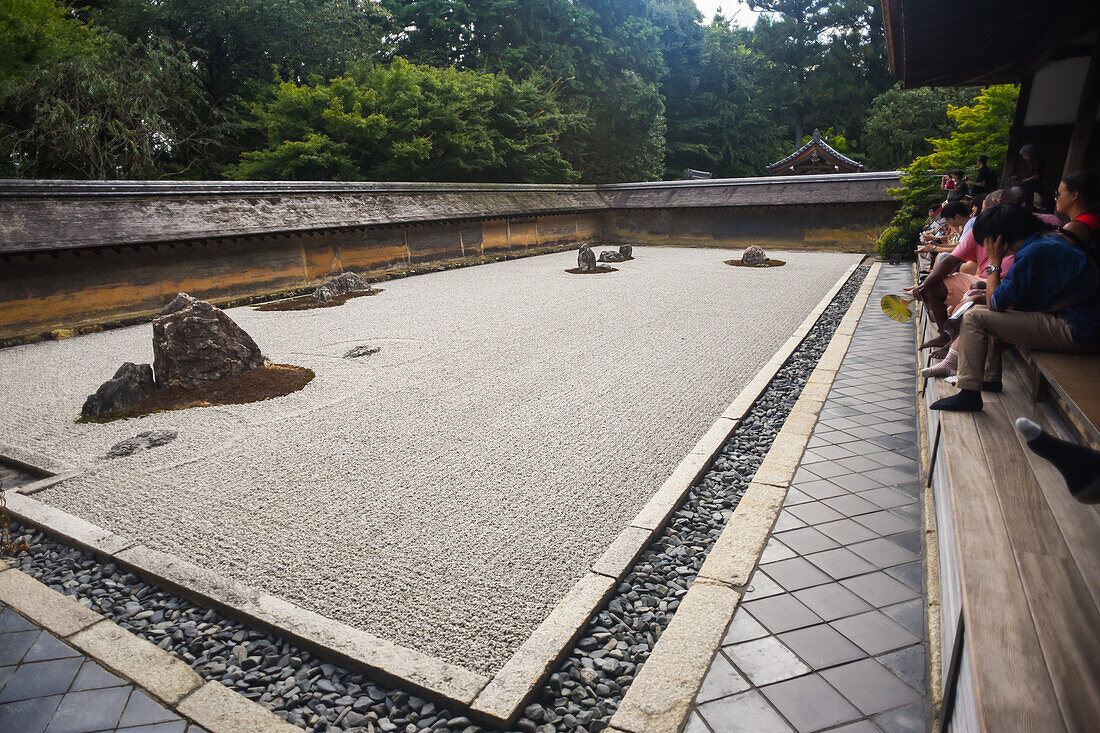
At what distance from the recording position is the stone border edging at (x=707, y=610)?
2.10 metres

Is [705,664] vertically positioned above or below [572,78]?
below

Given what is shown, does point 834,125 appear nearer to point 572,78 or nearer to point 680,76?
point 680,76

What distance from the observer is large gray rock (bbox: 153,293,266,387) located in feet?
19.6

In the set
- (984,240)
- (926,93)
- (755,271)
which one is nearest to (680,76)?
(926,93)

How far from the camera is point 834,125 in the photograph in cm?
3453

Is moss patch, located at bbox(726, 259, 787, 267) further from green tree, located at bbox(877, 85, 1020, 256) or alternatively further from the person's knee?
the person's knee

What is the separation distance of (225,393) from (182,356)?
0.59 metres

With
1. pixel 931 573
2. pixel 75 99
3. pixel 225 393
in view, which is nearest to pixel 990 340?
pixel 931 573

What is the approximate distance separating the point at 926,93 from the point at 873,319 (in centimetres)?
2397

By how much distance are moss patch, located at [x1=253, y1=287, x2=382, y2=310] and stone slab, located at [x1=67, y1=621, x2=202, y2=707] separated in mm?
8879

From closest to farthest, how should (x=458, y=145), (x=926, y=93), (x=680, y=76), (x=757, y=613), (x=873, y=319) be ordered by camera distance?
(x=757, y=613), (x=873, y=319), (x=458, y=145), (x=926, y=93), (x=680, y=76)

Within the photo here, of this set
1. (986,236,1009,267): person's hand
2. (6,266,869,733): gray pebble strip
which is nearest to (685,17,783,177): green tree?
(986,236,1009,267): person's hand

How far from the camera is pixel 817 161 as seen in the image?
23.7 meters

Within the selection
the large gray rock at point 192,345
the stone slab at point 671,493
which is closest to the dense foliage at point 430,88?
the large gray rock at point 192,345
